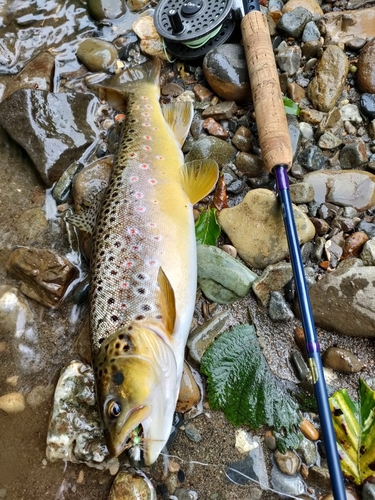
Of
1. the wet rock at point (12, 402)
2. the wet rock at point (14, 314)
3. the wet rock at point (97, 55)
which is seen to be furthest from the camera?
the wet rock at point (97, 55)

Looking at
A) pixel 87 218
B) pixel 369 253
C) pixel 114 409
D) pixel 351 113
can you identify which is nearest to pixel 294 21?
pixel 351 113

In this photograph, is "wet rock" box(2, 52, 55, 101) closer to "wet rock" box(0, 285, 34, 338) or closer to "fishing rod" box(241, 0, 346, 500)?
"fishing rod" box(241, 0, 346, 500)

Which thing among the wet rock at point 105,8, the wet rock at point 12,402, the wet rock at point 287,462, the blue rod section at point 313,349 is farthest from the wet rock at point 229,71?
the wet rock at point 12,402

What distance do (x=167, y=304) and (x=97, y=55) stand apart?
2.60 meters

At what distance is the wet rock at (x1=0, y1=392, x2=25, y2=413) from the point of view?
112 inches

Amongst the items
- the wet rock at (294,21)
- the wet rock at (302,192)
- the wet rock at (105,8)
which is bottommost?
the wet rock at (302,192)

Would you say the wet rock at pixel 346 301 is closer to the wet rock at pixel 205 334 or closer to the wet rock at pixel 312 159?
the wet rock at pixel 205 334

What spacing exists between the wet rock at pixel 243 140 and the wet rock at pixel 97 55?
55.7 inches

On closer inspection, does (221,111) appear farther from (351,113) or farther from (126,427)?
(126,427)

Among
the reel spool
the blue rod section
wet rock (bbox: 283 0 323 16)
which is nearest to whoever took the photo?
the blue rod section

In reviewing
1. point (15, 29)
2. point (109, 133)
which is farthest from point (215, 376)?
point (15, 29)

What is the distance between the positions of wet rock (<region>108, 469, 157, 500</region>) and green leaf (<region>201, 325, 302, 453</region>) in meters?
0.59

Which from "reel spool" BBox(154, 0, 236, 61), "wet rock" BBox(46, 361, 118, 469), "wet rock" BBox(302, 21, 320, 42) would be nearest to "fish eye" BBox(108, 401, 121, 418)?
"wet rock" BBox(46, 361, 118, 469)

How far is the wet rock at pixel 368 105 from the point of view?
135 inches
